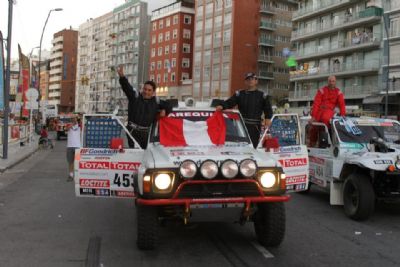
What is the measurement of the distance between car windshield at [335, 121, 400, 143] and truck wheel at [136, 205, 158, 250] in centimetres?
503

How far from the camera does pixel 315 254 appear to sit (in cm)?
639

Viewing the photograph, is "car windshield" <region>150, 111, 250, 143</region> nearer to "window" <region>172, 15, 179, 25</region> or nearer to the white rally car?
the white rally car

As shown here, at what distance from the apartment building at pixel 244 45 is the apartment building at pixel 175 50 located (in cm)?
847

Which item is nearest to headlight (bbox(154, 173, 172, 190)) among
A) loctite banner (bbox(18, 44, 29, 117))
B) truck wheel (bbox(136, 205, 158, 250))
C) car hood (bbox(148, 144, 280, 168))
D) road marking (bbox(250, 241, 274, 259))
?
car hood (bbox(148, 144, 280, 168))

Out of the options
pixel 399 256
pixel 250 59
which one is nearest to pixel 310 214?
pixel 399 256

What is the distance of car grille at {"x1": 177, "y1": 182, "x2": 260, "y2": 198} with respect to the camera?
19.0 ft

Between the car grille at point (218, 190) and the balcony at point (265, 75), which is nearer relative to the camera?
the car grille at point (218, 190)

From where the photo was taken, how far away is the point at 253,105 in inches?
326

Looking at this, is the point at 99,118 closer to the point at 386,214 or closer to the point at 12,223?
the point at 12,223

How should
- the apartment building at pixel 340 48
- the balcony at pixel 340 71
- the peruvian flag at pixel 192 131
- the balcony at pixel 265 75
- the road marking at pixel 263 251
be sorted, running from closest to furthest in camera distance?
the road marking at pixel 263 251 → the peruvian flag at pixel 192 131 → the balcony at pixel 340 71 → the apartment building at pixel 340 48 → the balcony at pixel 265 75

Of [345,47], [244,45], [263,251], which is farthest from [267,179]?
[244,45]

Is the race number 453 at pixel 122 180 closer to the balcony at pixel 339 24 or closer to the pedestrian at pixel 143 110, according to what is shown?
the pedestrian at pixel 143 110

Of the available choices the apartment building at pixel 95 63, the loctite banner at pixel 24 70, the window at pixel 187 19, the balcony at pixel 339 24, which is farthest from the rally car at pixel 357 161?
the apartment building at pixel 95 63

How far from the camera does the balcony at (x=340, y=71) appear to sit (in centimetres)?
5497
